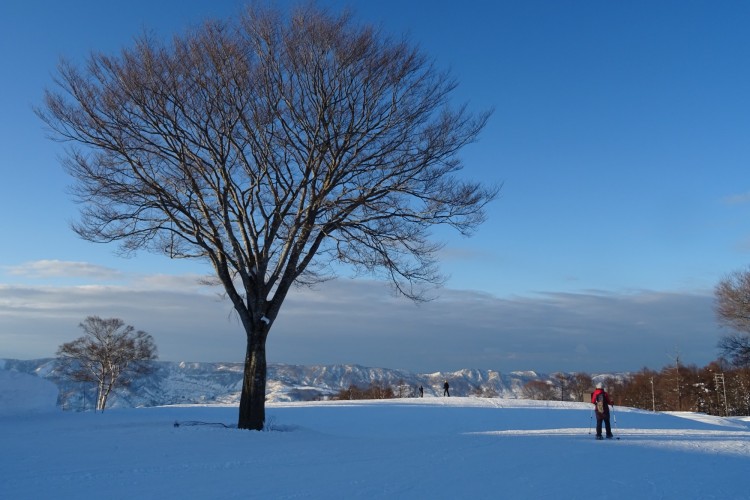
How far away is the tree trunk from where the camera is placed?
14.3m

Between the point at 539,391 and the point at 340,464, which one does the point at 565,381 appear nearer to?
the point at 539,391

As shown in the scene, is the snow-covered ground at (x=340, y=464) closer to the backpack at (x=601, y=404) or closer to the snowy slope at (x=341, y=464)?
the snowy slope at (x=341, y=464)

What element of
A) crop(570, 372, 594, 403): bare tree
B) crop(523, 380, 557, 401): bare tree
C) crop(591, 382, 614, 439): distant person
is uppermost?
crop(591, 382, 614, 439): distant person

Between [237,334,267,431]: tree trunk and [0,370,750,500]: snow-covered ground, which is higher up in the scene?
[237,334,267,431]: tree trunk

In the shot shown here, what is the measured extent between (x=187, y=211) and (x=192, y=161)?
1.33 metres

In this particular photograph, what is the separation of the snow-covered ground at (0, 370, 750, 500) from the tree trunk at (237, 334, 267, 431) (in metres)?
0.83

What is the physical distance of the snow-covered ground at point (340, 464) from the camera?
7410mm

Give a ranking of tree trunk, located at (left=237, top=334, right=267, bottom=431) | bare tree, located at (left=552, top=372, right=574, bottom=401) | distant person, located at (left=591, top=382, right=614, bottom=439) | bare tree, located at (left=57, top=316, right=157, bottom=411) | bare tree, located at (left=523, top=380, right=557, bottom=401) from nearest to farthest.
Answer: tree trunk, located at (left=237, top=334, right=267, bottom=431), distant person, located at (left=591, top=382, right=614, bottom=439), bare tree, located at (left=57, top=316, right=157, bottom=411), bare tree, located at (left=552, top=372, right=574, bottom=401), bare tree, located at (left=523, top=380, right=557, bottom=401)

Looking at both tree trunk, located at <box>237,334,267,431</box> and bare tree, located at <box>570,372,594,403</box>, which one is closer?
tree trunk, located at <box>237,334,267,431</box>

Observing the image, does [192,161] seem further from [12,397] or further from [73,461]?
[12,397]

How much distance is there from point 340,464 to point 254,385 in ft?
17.7

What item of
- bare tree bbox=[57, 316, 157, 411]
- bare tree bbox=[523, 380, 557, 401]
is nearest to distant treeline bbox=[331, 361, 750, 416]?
bare tree bbox=[523, 380, 557, 401]

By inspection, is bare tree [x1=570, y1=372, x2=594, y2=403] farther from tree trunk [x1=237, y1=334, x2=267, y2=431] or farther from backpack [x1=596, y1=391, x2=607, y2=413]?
tree trunk [x1=237, y1=334, x2=267, y2=431]

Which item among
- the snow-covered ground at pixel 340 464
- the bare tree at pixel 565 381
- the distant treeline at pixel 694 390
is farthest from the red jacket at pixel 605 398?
the bare tree at pixel 565 381
